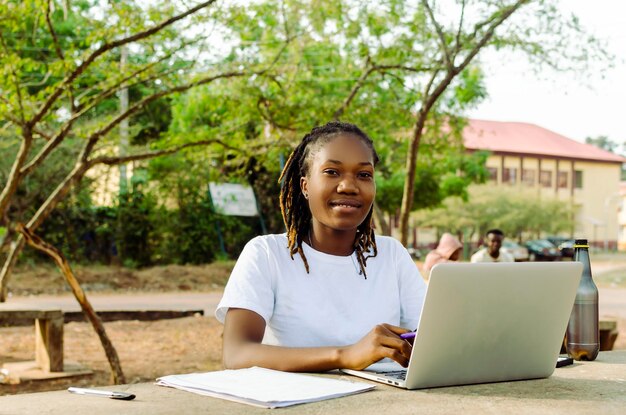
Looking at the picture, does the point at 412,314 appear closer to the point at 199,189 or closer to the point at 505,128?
the point at 199,189

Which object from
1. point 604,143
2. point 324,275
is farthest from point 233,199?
point 604,143

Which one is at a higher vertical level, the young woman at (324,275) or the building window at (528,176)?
the building window at (528,176)

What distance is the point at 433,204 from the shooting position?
21.2 metres

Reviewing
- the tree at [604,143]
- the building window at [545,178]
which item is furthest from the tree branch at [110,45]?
the tree at [604,143]

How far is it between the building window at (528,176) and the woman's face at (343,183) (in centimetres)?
4328

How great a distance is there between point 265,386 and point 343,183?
2.48 feet

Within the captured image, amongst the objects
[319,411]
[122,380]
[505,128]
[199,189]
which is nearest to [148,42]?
[122,380]

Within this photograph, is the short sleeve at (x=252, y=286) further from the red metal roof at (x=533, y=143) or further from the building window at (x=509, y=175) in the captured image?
the building window at (x=509, y=175)

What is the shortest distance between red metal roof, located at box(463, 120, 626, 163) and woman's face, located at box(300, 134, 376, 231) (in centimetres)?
4143

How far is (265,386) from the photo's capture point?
183cm

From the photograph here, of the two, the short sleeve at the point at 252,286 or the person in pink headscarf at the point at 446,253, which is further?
the person in pink headscarf at the point at 446,253

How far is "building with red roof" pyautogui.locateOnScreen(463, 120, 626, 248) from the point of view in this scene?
1731 inches

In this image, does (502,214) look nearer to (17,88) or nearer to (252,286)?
(17,88)

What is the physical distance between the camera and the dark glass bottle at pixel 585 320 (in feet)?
8.36
